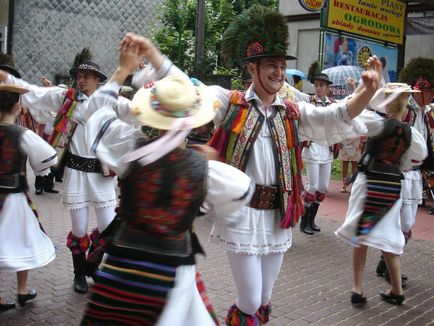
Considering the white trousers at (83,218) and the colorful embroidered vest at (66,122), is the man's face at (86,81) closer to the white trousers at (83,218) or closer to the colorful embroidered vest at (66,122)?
the colorful embroidered vest at (66,122)

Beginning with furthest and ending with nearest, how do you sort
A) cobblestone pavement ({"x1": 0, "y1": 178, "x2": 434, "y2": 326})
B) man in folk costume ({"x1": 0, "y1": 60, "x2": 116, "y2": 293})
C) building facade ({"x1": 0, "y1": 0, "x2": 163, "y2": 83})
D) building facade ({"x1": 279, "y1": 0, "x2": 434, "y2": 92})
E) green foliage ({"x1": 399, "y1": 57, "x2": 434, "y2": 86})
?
building facade ({"x1": 0, "y1": 0, "x2": 163, "y2": 83}) → building facade ({"x1": 279, "y1": 0, "x2": 434, "y2": 92}) → green foliage ({"x1": 399, "y1": 57, "x2": 434, "y2": 86}) → man in folk costume ({"x1": 0, "y1": 60, "x2": 116, "y2": 293}) → cobblestone pavement ({"x1": 0, "y1": 178, "x2": 434, "y2": 326})

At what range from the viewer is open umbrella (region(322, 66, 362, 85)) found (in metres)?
11.1

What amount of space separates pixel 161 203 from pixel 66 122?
2.92m

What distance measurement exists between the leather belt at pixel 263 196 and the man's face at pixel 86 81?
8.16 feet

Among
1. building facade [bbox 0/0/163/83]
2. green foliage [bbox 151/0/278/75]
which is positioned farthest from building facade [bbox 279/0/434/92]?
building facade [bbox 0/0/163/83]

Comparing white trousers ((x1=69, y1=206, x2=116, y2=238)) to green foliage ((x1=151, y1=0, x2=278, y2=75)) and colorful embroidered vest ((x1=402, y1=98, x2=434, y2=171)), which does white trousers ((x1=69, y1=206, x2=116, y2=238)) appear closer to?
colorful embroidered vest ((x1=402, y1=98, x2=434, y2=171))

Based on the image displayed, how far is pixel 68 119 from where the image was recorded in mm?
5047

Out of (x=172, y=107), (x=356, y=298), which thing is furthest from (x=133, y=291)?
(x=356, y=298)

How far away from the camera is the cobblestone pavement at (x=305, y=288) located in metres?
4.59

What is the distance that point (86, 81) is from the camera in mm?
5230

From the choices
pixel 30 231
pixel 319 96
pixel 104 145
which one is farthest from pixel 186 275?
pixel 319 96

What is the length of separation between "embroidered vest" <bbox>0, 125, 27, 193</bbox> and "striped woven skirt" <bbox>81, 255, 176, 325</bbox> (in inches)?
83.7

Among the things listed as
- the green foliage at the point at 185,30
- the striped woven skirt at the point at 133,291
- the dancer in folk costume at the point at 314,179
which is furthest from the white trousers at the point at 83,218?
the green foliage at the point at 185,30

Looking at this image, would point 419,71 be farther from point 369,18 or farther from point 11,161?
point 369,18
